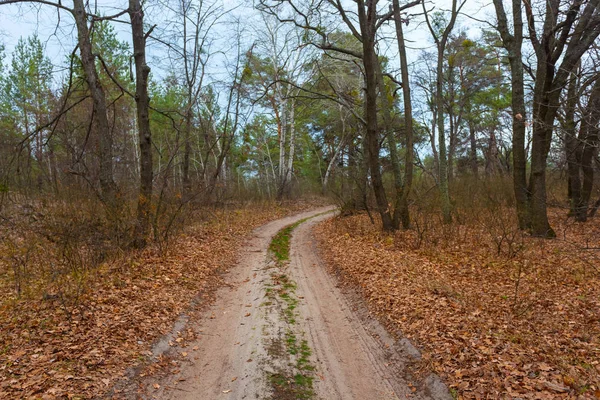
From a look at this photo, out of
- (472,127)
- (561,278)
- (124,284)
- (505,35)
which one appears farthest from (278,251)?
(472,127)

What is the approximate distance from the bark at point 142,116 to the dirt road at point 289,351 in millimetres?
3031

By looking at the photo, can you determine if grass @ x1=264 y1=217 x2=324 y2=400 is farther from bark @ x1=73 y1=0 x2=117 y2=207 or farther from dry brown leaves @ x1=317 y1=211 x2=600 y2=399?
bark @ x1=73 y1=0 x2=117 y2=207

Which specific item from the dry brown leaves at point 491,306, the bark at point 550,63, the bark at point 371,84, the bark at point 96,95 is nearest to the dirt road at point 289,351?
the dry brown leaves at point 491,306

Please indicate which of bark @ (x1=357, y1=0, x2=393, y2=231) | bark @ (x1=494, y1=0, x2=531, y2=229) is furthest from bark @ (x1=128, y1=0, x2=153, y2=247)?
bark @ (x1=494, y1=0, x2=531, y2=229)

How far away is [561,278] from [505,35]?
23.8ft

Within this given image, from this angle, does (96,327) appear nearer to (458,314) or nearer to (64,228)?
(64,228)

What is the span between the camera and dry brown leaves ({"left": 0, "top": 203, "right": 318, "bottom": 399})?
3.86 metres

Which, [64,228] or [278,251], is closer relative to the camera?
[64,228]

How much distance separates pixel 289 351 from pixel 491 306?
3.31 m

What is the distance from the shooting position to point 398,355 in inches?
190

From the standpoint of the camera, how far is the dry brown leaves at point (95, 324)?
12.7ft

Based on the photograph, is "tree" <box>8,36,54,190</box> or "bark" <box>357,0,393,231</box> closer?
"bark" <box>357,0,393,231</box>

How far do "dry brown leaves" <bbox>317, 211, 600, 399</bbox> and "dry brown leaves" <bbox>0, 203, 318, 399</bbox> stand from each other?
3.59 metres

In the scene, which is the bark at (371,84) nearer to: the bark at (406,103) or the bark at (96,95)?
the bark at (406,103)
